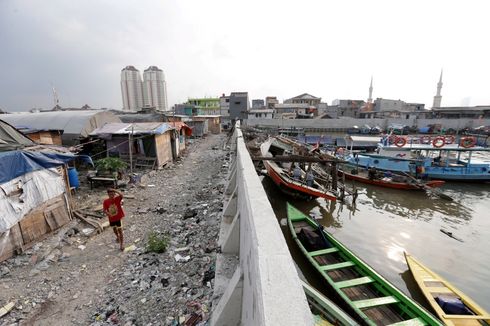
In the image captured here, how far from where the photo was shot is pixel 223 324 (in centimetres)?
272

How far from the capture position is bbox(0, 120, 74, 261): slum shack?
5680 mm

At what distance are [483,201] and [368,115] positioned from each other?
42457mm

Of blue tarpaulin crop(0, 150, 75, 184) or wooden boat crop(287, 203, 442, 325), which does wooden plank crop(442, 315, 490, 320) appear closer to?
wooden boat crop(287, 203, 442, 325)

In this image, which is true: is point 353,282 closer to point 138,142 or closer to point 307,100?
point 138,142

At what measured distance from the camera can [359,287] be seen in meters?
5.78

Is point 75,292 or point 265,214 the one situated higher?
point 265,214

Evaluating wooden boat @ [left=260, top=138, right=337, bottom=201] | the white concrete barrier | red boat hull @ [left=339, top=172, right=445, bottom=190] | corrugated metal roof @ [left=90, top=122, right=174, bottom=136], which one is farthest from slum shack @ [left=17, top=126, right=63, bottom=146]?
red boat hull @ [left=339, top=172, right=445, bottom=190]

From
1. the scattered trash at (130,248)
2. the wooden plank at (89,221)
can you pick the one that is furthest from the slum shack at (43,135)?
the scattered trash at (130,248)

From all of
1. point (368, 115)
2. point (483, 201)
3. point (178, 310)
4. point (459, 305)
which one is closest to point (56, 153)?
point (178, 310)

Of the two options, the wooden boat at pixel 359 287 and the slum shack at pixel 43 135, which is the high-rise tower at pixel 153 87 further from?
the wooden boat at pixel 359 287

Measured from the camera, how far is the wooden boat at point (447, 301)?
5.04 meters

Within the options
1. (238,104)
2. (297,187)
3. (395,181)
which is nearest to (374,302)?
(297,187)

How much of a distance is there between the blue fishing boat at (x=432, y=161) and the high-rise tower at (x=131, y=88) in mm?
69378

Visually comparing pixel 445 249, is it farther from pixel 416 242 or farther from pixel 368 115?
pixel 368 115
